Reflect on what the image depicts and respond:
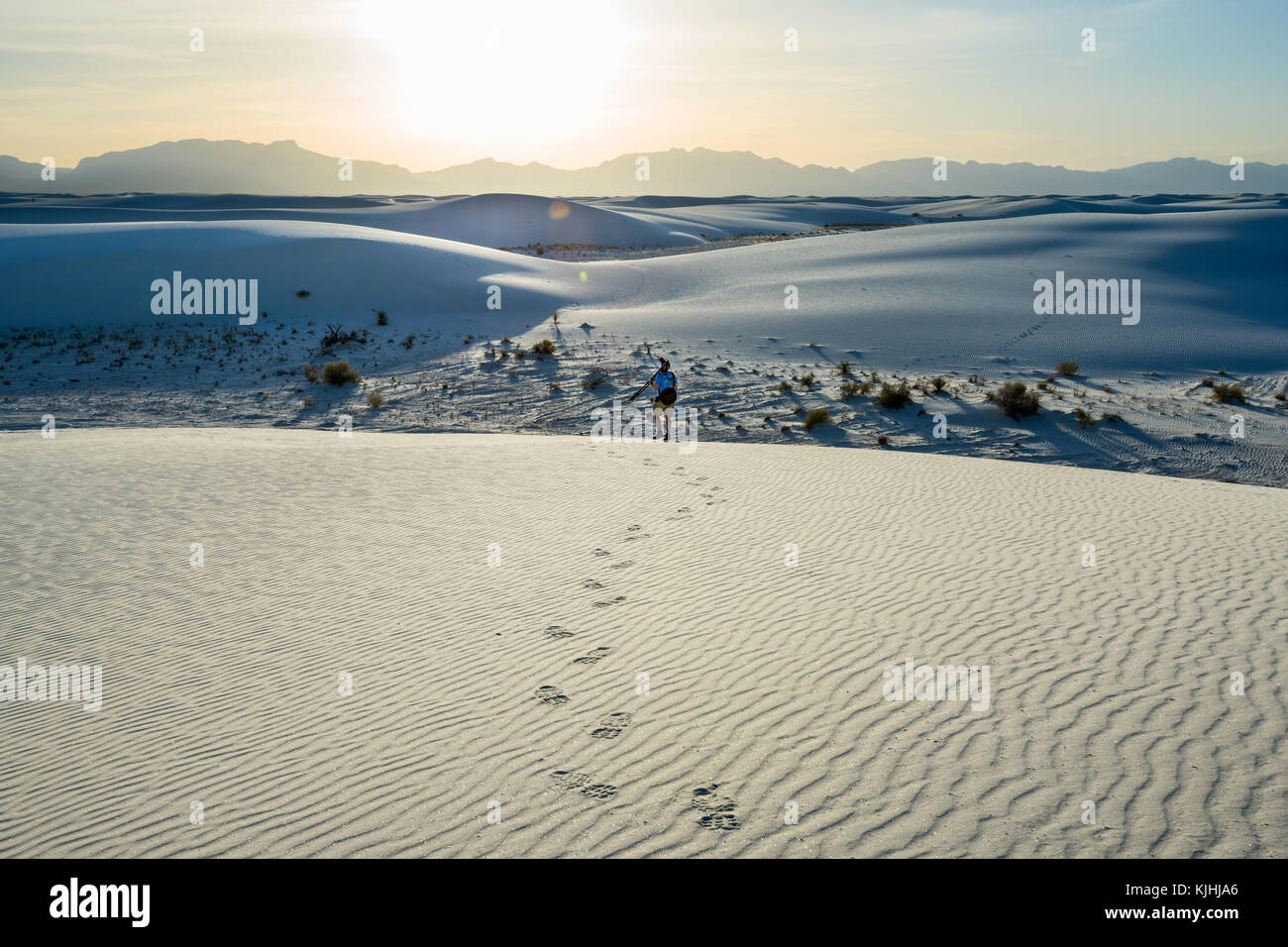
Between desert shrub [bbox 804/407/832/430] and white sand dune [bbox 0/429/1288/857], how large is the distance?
22.3ft

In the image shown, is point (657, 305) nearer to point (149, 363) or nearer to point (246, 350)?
point (246, 350)

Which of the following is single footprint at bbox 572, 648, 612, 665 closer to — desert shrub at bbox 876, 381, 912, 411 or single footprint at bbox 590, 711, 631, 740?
single footprint at bbox 590, 711, 631, 740

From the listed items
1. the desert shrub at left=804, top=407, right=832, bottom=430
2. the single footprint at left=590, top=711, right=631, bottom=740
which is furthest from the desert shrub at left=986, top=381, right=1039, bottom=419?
the single footprint at left=590, top=711, right=631, bottom=740

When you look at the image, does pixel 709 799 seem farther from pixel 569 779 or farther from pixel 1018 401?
pixel 1018 401

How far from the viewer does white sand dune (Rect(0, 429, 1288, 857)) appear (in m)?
4.99

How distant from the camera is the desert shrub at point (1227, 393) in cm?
2078

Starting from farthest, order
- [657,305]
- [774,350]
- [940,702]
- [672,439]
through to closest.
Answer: [657,305] → [774,350] → [672,439] → [940,702]

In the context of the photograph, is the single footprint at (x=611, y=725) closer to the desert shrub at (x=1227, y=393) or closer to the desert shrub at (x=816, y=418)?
the desert shrub at (x=816, y=418)

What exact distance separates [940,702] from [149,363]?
93.8 feet

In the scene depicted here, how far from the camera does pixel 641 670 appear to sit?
7.07 metres

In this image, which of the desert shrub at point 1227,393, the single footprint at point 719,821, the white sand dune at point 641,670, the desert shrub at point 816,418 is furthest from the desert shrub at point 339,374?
the desert shrub at point 1227,393

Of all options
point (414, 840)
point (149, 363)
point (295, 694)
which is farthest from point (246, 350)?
point (414, 840)

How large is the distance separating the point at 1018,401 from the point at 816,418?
15.4 feet

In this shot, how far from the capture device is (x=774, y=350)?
90.4 feet
